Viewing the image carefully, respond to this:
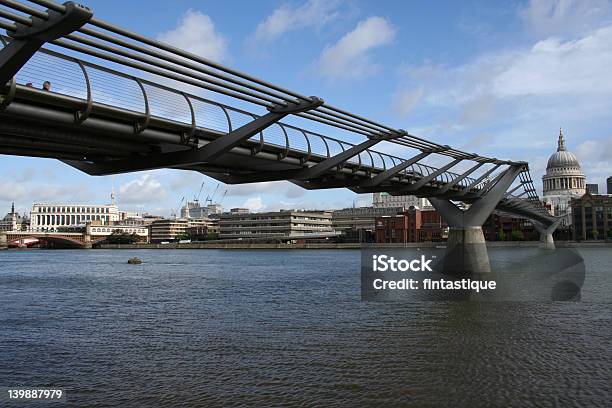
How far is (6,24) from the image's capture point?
1065 centimetres

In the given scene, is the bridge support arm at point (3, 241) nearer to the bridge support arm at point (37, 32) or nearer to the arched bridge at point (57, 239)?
the arched bridge at point (57, 239)

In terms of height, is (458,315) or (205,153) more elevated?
(205,153)

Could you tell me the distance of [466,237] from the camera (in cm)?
4434

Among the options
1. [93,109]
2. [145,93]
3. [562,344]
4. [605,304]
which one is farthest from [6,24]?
[605,304]

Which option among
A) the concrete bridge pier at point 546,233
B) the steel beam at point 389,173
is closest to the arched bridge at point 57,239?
the concrete bridge pier at point 546,233

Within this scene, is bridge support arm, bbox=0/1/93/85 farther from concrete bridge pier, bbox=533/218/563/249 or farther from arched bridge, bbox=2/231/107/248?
arched bridge, bbox=2/231/107/248

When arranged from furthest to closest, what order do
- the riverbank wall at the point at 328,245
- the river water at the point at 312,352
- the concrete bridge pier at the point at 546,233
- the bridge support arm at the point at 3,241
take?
Answer: the bridge support arm at the point at 3,241
the riverbank wall at the point at 328,245
the concrete bridge pier at the point at 546,233
the river water at the point at 312,352

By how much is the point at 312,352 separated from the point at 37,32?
1008 centimetres

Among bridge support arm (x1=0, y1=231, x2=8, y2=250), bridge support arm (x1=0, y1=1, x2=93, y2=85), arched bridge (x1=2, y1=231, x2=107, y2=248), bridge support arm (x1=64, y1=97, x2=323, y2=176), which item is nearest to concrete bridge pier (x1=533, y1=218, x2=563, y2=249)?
bridge support arm (x1=64, y1=97, x2=323, y2=176)

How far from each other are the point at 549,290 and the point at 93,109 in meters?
27.2

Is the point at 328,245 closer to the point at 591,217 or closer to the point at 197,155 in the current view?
the point at 591,217

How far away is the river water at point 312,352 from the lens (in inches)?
468

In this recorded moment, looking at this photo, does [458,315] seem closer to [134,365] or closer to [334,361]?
[334,361]

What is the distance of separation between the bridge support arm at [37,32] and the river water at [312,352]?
6.71 meters
